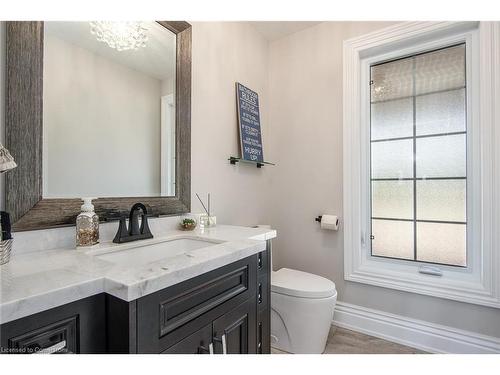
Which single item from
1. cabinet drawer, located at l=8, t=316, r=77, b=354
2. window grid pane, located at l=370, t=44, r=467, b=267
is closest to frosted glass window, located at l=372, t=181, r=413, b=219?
window grid pane, located at l=370, t=44, r=467, b=267

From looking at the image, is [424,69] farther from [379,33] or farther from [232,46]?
[232,46]

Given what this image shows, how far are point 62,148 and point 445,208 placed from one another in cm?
217

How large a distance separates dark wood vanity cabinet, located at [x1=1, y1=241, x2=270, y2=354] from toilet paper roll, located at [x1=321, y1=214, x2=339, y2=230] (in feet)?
3.47

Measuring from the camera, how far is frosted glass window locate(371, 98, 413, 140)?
184 centimetres

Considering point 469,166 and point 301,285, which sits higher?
point 469,166

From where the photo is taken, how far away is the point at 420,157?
179cm

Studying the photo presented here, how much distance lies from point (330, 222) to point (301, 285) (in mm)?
555

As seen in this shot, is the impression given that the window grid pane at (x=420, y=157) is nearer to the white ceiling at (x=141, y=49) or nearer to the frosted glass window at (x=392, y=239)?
the frosted glass window at (x=392, y=239)

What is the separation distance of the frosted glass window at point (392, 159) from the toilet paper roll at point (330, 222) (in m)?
0.45

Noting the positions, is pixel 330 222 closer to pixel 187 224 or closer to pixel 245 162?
pixel 245 162

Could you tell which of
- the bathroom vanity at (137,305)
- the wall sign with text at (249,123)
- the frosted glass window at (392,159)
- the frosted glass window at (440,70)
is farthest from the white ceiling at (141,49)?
the frosted glass window at (440,70)

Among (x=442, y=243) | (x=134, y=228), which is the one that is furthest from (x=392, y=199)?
(x=134, y=228)
